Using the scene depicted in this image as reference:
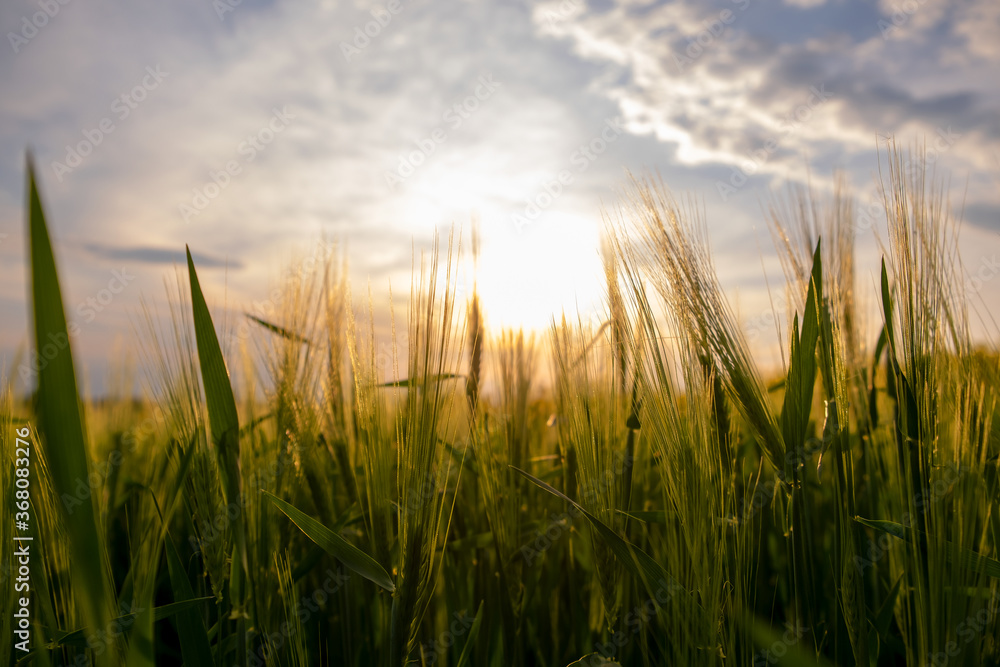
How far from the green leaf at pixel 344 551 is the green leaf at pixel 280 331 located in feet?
2.00

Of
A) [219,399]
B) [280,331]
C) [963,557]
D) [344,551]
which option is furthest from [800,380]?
[280,331]

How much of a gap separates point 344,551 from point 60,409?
0.52 metres

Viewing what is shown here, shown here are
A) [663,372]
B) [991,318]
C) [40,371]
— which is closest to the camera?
[40,371]

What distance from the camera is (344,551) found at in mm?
956

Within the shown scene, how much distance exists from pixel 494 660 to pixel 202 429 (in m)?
0.87

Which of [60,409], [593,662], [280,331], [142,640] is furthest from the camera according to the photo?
[280,331]

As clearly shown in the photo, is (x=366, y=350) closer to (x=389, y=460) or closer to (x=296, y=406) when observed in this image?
(x=389, y=460)

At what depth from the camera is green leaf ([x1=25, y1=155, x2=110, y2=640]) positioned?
0.57 m

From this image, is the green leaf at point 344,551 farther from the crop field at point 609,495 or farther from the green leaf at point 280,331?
the green leaf at point 280,331

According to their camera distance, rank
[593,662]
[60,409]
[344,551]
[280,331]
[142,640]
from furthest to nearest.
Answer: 1. [280,331]
2. [593,662]
3. [344,551]
4. [142,640]
5. [60,409]

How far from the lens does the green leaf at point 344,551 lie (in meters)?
0.95

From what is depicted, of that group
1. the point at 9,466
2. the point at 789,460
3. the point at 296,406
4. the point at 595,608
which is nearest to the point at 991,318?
the point at 789,460

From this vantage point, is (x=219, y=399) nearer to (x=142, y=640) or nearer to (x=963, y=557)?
(x=142, y=640)

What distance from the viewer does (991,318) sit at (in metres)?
1.25
